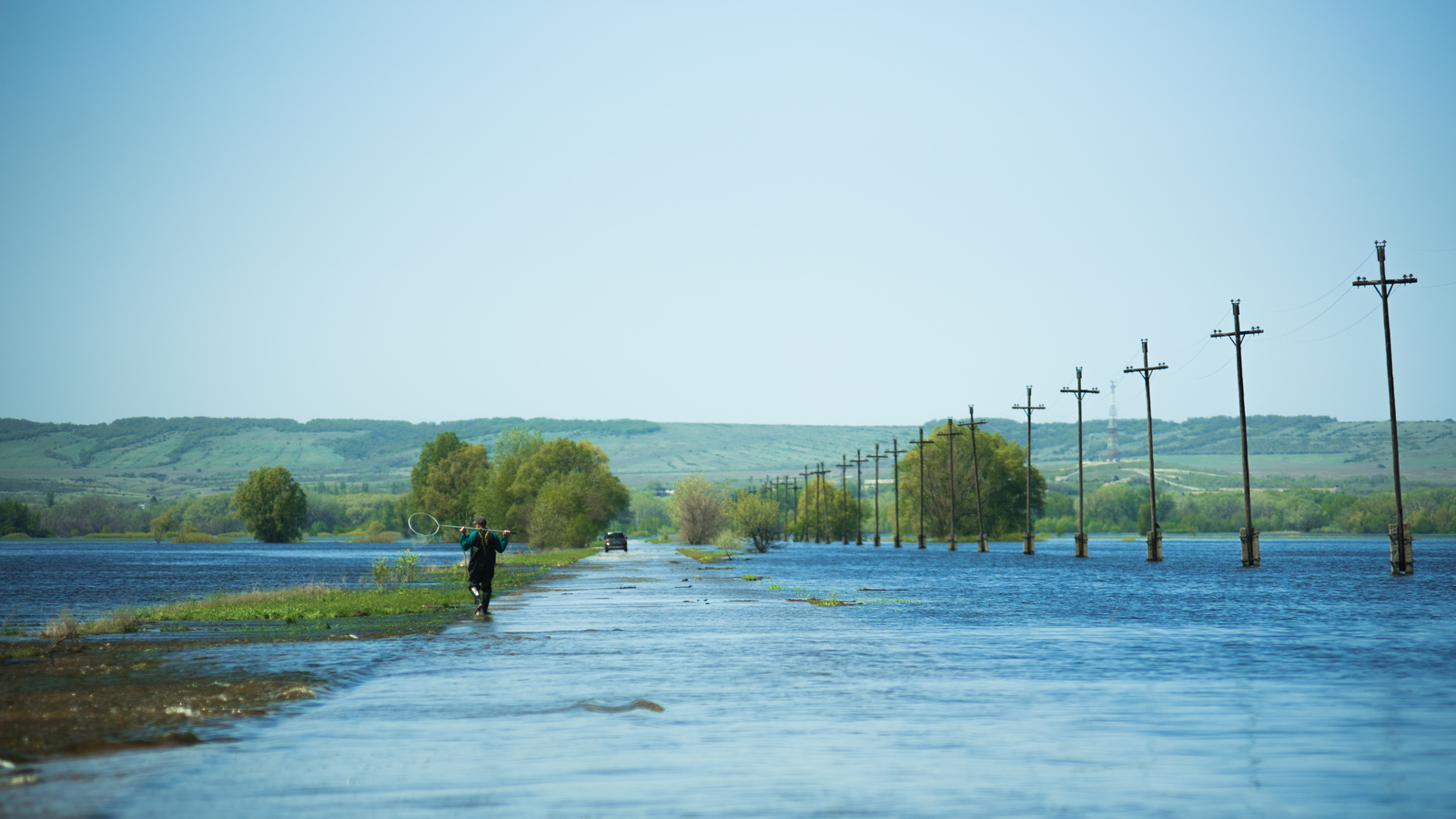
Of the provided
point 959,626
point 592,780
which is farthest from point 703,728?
point 959,626

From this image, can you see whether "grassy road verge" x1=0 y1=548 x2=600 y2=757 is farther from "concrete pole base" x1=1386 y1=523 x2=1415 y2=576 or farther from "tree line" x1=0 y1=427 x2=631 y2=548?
"tree line" x1=0 y1=427 x2=631 y2=548

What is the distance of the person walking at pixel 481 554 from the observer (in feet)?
92.4

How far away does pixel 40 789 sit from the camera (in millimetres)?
9508

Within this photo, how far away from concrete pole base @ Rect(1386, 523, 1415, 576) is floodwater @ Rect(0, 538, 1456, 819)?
82.9 ft

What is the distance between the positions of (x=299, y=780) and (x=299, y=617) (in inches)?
777

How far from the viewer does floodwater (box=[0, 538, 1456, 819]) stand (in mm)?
9555

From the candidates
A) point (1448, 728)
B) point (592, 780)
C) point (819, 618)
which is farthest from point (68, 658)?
Answer: point (1448, 728)

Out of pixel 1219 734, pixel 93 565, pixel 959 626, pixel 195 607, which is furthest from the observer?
pixel 93 565

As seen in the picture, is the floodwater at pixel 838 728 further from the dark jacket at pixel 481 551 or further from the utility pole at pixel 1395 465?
the utility pole at pixel 1395 465

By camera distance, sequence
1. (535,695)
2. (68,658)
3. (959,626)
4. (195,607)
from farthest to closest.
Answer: (195,607), (959,626), (68,658), (535,695)

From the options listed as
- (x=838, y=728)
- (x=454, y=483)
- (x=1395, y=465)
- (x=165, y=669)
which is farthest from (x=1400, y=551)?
(x=454, y=483)

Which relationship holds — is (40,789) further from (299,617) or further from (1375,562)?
(1375,562)

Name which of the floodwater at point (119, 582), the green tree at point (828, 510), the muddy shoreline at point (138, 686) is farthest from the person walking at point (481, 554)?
the green tree at point (828, 510)

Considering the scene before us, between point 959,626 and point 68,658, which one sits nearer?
point 68,658
